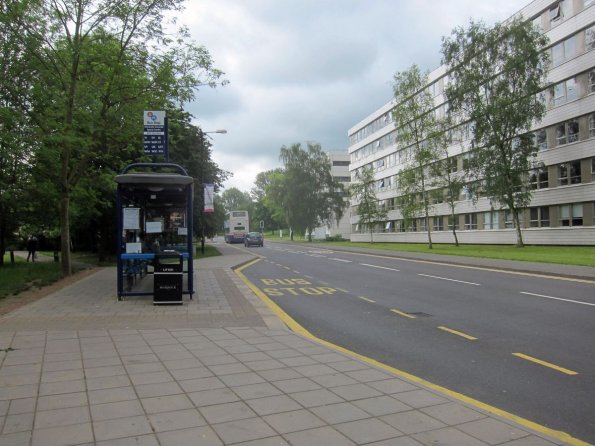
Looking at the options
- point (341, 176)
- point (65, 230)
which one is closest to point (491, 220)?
point (65, 230)

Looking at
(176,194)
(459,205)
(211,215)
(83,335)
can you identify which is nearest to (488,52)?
(459,205)

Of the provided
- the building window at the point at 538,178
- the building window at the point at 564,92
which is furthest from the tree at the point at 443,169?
the building window at the point at 564,92

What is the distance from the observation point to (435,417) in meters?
3.90

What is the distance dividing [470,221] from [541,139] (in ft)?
40.1

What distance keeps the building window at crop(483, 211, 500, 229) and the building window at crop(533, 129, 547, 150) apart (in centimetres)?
733

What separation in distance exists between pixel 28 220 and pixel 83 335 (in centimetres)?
1894

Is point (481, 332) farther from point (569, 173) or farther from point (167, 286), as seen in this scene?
point (569, 173)

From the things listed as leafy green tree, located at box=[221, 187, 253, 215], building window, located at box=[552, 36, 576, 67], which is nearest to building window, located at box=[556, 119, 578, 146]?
building window, located at box=[552, 36, 576, 67]

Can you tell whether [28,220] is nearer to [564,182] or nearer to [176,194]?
[176,194]

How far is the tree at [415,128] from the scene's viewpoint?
41531 mm

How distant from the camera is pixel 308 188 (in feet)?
240

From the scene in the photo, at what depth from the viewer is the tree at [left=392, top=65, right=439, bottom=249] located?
1635 inches

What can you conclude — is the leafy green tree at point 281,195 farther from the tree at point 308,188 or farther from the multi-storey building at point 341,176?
the multi-storey building at point 341,176

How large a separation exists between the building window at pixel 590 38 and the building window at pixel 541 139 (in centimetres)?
695
